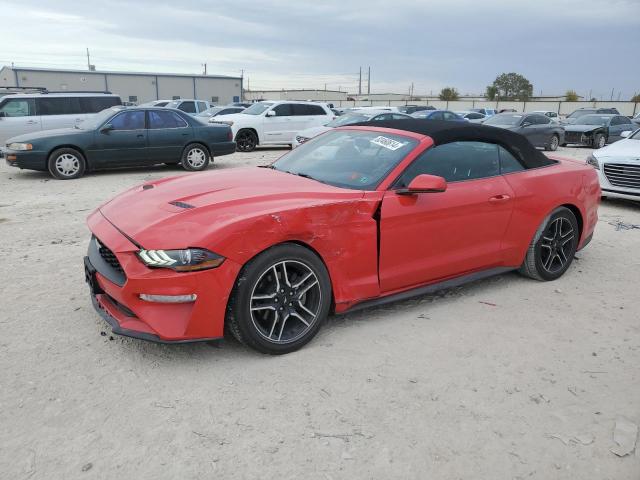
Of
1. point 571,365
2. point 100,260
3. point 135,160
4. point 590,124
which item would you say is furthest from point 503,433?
point 590,124

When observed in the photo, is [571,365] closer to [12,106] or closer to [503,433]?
[503,433]

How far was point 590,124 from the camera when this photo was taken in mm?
20750

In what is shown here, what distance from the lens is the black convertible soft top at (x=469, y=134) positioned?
4215mm

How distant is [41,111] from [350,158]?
471 inches

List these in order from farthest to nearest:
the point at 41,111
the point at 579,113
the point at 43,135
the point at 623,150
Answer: the point at 579,113 → the point at 41,111 → the point at 43,135 → the point at 623,150

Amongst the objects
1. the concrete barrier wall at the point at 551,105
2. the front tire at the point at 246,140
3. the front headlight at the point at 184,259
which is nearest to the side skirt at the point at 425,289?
the front headlight at the point at 184,259

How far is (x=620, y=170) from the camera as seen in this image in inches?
328

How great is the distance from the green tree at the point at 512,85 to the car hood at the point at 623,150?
81.9 m

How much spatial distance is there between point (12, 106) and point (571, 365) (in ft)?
46.3

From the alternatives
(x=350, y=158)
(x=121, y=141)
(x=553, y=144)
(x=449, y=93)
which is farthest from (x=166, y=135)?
(x=449, y=93)

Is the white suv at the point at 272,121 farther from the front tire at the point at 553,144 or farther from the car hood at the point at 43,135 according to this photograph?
the front tire at the point at 553,144

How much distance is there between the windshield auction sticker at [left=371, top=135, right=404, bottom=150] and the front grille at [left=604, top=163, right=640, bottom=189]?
581cm

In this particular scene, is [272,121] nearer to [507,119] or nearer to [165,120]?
[165,120]

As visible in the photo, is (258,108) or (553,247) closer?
(553,247)
